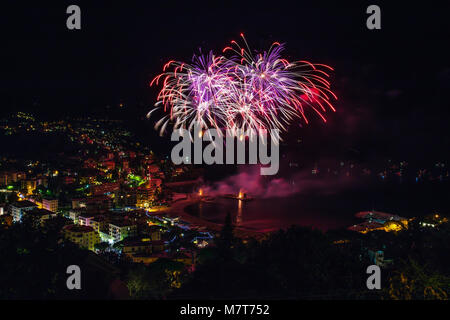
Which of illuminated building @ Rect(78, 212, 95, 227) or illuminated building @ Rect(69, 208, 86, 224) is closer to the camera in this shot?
illuminated building @ Rect(78, 212, 95, 227)

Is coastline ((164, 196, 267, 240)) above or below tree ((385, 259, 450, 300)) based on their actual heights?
below

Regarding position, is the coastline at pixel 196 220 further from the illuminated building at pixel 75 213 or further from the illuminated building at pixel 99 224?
the illuminated building at pixel 75 213

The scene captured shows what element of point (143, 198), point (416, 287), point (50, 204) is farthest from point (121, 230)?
point (416, 287)

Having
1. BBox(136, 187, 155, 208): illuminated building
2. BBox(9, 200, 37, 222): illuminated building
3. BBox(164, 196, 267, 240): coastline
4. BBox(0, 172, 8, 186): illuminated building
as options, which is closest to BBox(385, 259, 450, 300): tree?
BBox(164, 196, 267, 240): coastline

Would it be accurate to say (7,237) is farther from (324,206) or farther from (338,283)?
(324,206)

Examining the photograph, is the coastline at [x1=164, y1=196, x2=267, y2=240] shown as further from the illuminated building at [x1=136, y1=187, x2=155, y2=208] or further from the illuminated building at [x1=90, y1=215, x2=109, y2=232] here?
the illuminated building at [x1=90, y1=215, x2=109, y2=232]

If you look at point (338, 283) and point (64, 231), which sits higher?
point (338, 283)

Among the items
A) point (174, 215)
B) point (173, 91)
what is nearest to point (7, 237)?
point (173, 91)
